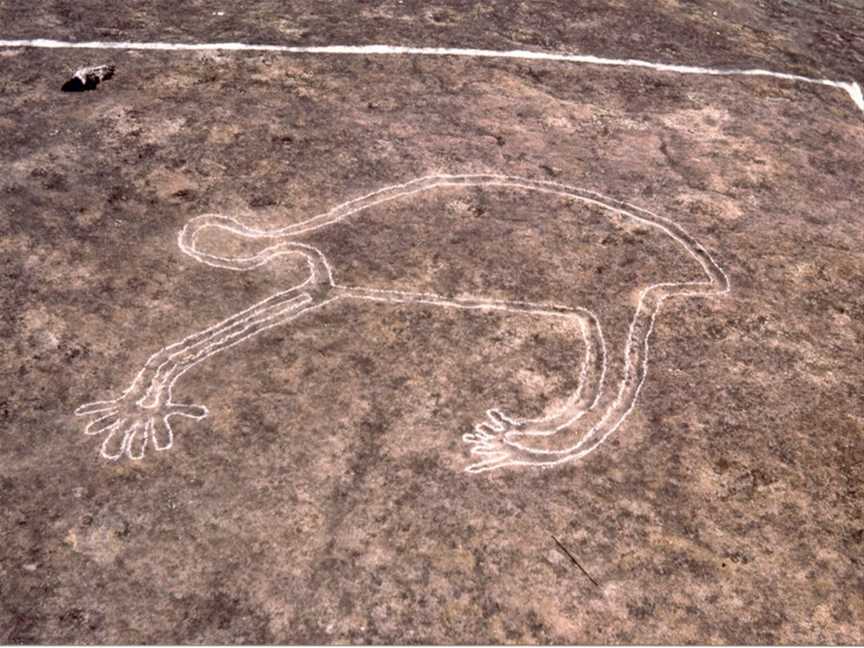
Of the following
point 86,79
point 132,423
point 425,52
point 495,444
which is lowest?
point 132,423

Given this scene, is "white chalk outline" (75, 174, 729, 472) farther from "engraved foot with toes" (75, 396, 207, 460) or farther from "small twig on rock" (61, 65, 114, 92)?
"small twig on rock" (61, 65, 114, 92)

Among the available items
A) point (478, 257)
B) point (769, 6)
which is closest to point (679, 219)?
point (478, 257)

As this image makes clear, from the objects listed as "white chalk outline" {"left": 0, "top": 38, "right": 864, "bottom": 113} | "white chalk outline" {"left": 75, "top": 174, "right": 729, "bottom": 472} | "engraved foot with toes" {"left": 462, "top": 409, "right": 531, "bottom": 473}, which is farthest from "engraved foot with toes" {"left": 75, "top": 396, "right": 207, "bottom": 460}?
"white chalk outline" {"left": 0, "top": 38, "right": 864, "bottom": 113}

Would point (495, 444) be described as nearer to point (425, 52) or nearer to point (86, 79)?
point (425, 52)

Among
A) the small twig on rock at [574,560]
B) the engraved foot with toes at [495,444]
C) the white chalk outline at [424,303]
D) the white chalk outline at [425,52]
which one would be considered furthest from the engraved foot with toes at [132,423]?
the white chalk outline at [425,52]

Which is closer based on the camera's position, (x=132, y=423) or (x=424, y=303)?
(x=132, y=423)

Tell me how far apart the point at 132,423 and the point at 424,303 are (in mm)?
2007

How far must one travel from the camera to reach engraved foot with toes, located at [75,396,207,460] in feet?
16.7

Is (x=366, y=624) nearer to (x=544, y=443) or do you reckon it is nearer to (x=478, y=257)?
(x=544, y=443)

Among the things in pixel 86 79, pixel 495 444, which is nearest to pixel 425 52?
pixel 86 79

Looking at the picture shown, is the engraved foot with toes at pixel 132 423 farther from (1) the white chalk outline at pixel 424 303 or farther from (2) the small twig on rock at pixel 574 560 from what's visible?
(2) the small twig on rock at pixel 574 560

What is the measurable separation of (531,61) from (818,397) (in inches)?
185

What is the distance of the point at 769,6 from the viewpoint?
36.1 feet

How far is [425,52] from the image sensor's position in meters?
9.00
